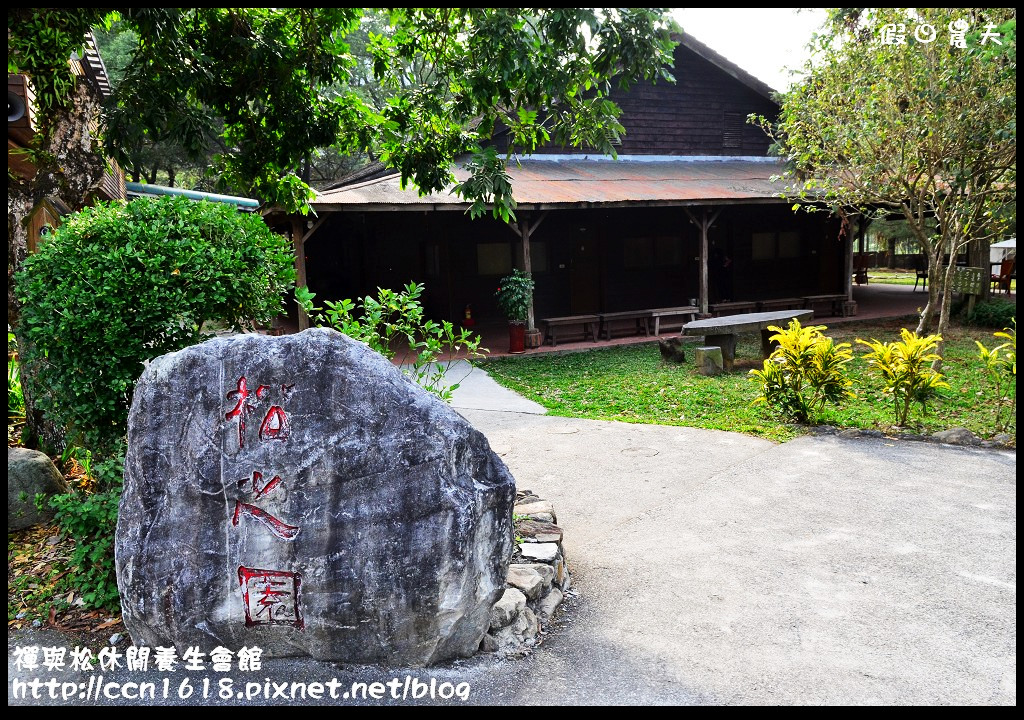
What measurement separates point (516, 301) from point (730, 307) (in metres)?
5.45

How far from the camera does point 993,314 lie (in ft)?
52.2

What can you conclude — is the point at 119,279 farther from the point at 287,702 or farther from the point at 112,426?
the point at 287,702

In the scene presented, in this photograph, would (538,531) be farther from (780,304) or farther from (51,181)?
(780,304)

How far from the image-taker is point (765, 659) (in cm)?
400

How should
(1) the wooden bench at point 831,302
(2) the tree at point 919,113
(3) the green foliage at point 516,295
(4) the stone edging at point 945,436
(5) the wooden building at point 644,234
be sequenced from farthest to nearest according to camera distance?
(1) the wooden bench at point 831,302
(5) the wooden building at point 644,234
(3) the green foliage at point 516,295
(2) the tree at point 919,113
(4) the stone edging at point 945,436

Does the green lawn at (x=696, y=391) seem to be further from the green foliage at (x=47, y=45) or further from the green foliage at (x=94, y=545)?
the green foliage at (x=47, y=45)

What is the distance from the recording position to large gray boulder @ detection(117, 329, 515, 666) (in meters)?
3.67

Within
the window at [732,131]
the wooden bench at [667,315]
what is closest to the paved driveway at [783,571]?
the wooden bench at [667,315]

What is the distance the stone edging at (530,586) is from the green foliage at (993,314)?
45.3 ft

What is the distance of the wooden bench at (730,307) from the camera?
56.0ft

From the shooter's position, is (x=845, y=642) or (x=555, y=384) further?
(x=555, y=384)

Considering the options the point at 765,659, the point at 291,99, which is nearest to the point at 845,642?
the point at 765,659

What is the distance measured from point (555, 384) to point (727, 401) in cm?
275
